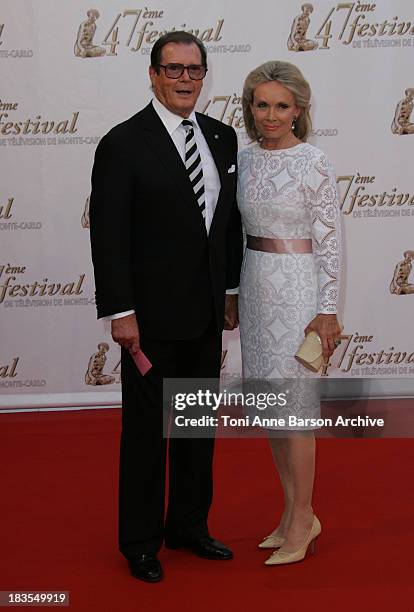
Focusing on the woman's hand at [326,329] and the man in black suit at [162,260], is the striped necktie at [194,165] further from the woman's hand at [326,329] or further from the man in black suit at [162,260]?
the woman's hand at [326,329]

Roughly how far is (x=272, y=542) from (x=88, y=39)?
2.62m

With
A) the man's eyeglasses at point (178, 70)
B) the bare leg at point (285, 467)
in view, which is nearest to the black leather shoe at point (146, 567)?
the bare leg at point (285, 467)

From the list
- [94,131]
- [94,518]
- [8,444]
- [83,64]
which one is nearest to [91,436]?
[8,444]

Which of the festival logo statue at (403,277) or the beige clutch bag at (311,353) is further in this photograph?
the festival logo statue at (403,277)

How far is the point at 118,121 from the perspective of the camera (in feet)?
16.0

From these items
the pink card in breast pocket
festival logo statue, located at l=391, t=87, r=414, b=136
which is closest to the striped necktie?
the pink card in breast pocket

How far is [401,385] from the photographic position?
5191 mm

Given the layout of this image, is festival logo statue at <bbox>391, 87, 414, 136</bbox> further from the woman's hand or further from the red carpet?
the woman's hand

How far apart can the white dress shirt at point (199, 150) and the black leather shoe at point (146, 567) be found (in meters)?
0.75

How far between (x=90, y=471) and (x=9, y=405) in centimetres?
106

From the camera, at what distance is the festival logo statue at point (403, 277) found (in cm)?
508

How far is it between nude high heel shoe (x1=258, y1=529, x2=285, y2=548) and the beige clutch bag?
0.65m

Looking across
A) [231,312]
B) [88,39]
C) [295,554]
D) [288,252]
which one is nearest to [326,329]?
[288,252]

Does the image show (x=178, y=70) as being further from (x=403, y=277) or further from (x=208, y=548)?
(x=403, y=277)
